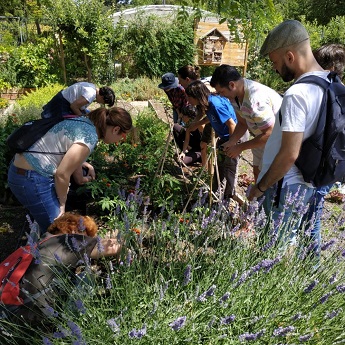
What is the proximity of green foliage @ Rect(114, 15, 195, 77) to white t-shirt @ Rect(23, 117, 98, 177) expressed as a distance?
10742 mm

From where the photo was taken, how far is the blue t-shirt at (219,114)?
3.59 meters

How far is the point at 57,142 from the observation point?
2.56m

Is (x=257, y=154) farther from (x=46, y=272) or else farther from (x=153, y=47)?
(x=153, y=47)

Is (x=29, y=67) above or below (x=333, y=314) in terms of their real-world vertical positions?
below

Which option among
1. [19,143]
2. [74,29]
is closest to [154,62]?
[74,29]

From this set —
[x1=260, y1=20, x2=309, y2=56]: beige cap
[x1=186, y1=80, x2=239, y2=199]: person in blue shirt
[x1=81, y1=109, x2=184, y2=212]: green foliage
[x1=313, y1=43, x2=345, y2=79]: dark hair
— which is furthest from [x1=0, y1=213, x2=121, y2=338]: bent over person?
[x1=313, y1=43, x2=345, y2=79]: dark hair

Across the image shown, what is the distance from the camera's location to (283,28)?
2.11m

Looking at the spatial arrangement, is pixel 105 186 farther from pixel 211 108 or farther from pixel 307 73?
pixel 307 73

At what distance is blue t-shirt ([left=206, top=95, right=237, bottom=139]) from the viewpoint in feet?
11.8

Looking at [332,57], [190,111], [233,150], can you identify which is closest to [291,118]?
[233,150]

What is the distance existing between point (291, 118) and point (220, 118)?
5.36 ft

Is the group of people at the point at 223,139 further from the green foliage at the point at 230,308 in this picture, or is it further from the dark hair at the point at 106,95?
the dark hair at the point at 106,95

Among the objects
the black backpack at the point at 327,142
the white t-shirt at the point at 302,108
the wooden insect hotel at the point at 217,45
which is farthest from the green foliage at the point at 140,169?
the wooden insect hotel at the point at 217,45

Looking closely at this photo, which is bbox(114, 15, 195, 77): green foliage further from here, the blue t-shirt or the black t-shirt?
the black t-shirt
